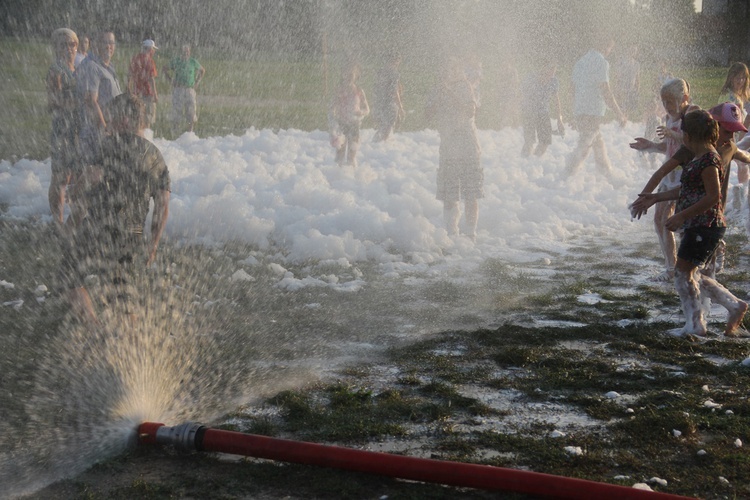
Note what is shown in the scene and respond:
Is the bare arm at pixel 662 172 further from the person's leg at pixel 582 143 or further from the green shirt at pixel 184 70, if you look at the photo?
the green shirt at pixel 184 70

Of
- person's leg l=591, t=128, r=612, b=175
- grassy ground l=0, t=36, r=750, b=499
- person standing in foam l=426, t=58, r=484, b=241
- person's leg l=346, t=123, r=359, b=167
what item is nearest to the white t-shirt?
person's leg l=591, t=128, r=612, b=175

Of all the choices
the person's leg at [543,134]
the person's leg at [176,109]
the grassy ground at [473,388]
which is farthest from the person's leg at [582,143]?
the person's leg at [176,109]

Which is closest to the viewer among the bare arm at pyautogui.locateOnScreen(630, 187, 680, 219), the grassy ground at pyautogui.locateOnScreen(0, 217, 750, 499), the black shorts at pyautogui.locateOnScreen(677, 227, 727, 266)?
the grassy ground at pyautogui.locateOnScreen(0, 217, 750, 499)

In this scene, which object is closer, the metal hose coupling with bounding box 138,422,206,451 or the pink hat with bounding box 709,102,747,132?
the metal hose coupling with bounding box 138,422,206,451

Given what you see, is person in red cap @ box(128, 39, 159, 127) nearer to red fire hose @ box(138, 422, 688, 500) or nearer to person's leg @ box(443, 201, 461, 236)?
person's leg @ box(443, 201, 461, 236)

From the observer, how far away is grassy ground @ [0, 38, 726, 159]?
19.4 m

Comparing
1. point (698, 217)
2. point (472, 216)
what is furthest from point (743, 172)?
point (698, 217)

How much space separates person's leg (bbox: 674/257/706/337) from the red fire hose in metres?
3.04

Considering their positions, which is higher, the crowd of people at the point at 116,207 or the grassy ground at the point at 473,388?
the crowd of people at the point at 116,207

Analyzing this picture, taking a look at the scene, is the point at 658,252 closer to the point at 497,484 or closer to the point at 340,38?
the point at 497,484

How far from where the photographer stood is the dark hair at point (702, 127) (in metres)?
6.21

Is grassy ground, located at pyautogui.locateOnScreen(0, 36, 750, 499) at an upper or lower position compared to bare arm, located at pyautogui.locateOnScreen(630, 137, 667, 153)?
lower

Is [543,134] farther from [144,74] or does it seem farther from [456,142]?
[144,74]

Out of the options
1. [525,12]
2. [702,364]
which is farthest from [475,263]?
[525,12]
